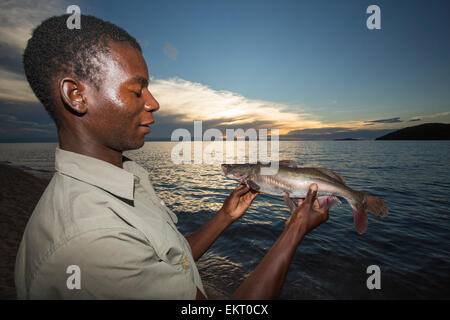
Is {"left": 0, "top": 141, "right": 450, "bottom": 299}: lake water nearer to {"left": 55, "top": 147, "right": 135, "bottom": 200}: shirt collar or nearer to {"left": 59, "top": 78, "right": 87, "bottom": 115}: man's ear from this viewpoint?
{"left": 55, "top": 147, "right": 135, "bottom": 200}: shirt collar

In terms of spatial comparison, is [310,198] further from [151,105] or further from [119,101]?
[119,101]

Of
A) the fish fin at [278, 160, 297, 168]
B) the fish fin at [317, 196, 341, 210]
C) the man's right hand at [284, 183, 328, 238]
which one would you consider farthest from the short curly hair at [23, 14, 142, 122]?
the fish fin at [317, 196, 341, 210]

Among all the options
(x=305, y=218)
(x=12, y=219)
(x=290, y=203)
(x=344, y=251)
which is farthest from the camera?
(x=12, y=219)

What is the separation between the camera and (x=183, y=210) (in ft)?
39.8

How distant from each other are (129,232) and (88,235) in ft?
0.77

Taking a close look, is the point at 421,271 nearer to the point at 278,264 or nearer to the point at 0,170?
the point at 278,264

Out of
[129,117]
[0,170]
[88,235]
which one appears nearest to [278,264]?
[88,235]

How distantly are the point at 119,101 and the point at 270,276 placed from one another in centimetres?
205

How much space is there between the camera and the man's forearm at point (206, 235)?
9.98 ft

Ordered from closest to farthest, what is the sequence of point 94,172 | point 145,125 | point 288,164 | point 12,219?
point 94,172 → point 145,125 → point 288,164 → point 12,219

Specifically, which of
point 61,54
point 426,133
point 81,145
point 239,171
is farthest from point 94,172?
point 426,133

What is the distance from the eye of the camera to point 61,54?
5.49 ft

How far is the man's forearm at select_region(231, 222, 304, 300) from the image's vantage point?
171cm

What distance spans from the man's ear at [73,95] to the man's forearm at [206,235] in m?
2.25
